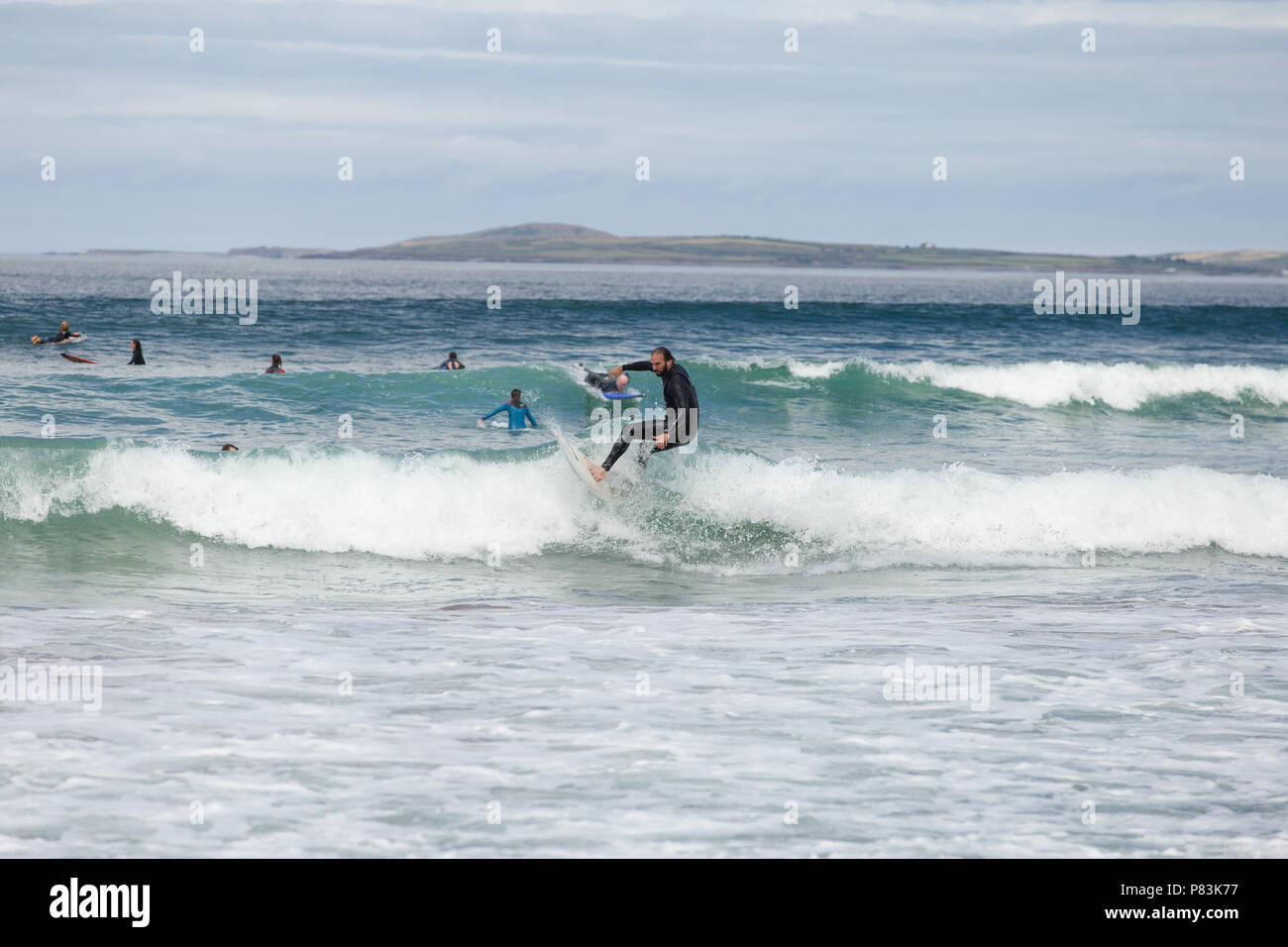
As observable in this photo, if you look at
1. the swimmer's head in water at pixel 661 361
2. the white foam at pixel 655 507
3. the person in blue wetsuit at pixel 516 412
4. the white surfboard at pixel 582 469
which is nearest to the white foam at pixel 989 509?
the white foam at pixel 655 507

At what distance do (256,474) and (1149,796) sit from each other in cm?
1167

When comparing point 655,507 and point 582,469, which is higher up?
point 582,469

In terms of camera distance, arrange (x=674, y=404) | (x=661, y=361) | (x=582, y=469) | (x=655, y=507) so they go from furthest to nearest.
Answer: (x=655, y=507)
(x=582, y=469)
(x=674, y=404)
(x=661, y=361)

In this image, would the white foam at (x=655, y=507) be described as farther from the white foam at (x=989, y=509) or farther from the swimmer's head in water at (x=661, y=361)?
the swimmer's head in water at (x=661, y=361)

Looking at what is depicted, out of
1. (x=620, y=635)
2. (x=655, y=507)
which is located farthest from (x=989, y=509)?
(x=620, y=635)

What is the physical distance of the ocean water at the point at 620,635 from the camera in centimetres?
592

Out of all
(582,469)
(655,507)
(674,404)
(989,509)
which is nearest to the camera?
(674,404)

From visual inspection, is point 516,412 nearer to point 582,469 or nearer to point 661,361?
point 582,469

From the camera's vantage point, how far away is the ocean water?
19.4 feet

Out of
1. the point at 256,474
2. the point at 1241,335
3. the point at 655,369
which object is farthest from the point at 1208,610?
the point at 1241,335

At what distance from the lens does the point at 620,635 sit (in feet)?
31.3

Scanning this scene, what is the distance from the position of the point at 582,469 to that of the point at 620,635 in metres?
5.24

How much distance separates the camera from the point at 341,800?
5.98 m

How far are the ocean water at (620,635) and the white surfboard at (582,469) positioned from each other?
0.18 meters
